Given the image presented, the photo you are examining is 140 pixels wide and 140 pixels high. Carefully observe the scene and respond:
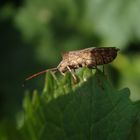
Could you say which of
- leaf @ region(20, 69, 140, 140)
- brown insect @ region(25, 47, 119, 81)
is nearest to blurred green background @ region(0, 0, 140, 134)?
brown insect @ region(25, 47, 119, 81)

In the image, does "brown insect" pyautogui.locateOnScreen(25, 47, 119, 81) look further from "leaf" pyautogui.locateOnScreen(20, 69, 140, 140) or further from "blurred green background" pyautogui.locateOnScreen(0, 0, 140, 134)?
"blurred green background" pyautogui.locateOnScreen(0, 0, 140, 134)

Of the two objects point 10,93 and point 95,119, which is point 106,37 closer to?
point 10,93

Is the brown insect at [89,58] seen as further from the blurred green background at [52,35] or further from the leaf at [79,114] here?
the blurred green background at [52,35]

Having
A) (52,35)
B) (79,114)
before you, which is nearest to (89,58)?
(79,114)

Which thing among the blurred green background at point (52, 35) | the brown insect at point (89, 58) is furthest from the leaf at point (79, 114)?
the blurred green background at point (52, 35)

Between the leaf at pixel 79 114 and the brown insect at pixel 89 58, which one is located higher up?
the brown insect at pixel 89 58

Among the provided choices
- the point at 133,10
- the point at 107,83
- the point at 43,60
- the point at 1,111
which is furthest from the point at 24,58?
the point at 107,83

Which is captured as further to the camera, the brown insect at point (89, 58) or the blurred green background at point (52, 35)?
the blurred green background at point (52, 35)
